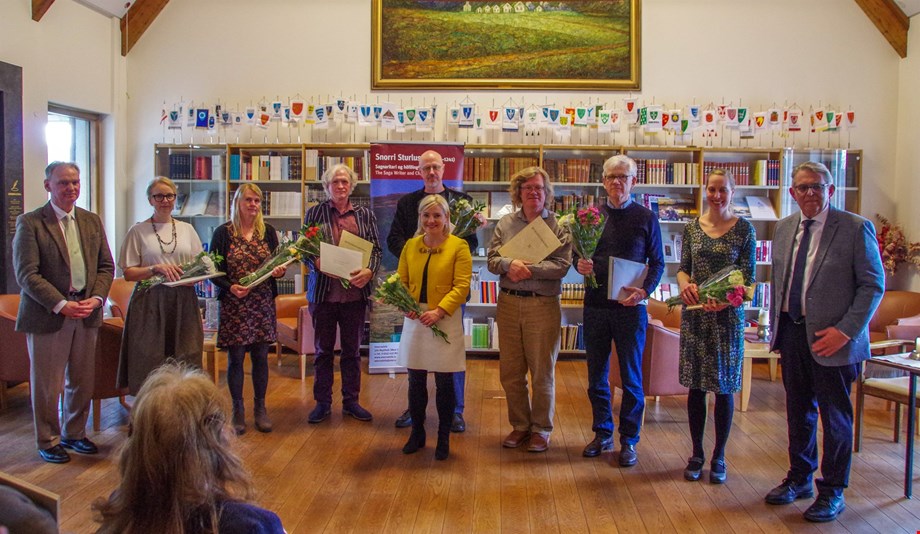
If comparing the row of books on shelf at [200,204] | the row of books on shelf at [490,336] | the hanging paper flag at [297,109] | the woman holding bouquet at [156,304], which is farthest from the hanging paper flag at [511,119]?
the woman holding bouquet at [156,304]

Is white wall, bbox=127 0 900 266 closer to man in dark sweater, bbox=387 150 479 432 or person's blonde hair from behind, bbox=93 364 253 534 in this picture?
man in dark sweater, bbox=387 150 479 432

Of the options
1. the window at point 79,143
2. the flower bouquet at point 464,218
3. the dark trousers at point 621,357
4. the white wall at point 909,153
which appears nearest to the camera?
the dark trousers at point 621,357

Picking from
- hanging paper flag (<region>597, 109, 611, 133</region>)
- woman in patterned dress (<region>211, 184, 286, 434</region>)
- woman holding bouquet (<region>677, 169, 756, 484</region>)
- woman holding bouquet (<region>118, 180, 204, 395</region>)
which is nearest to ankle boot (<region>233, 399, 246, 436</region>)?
woman in patterned dress (<region>211, 184, 286, 434</region>)

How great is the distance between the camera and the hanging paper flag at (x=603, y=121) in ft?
23.3

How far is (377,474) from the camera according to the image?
12.5 feet

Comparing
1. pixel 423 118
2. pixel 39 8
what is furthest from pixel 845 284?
pixel 39 8

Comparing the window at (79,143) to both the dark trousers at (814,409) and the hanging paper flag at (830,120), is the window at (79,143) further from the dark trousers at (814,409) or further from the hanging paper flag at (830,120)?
the hanging paper flag at (830,120)

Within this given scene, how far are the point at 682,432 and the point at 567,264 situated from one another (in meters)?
1.54

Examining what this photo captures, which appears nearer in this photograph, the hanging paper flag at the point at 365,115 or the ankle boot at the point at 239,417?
the ankle boot at the point at 239,417

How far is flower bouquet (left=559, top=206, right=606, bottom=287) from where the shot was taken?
3819mm

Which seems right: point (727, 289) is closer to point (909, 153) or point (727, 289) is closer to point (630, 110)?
point (630, 110)

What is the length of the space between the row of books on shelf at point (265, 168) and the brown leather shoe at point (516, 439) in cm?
409

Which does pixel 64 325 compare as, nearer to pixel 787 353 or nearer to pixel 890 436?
pixel 787 353

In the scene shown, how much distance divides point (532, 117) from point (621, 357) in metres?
3.90
